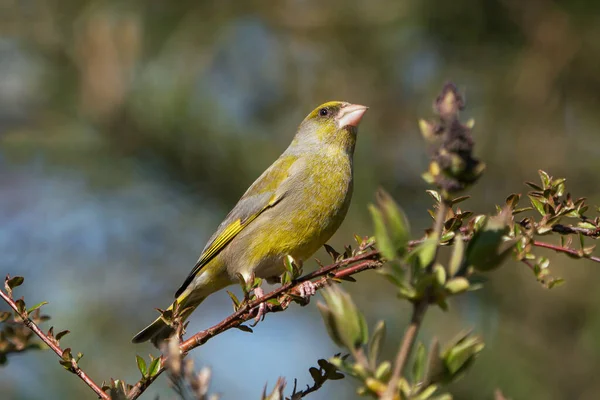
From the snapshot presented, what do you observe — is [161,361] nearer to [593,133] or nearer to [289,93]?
[289,93]

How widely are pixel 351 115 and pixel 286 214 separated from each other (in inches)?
34.3

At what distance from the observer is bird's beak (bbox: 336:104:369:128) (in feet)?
12.3

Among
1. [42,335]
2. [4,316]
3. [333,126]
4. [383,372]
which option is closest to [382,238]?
[383,372]

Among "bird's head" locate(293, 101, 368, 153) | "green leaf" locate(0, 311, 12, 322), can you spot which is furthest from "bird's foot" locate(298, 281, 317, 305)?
"bird's head" locate(293, 101, 368, 153)

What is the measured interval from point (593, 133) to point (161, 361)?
4882mm

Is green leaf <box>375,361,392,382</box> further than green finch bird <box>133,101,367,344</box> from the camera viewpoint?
No

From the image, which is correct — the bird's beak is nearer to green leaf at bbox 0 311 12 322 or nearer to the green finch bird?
the green finch bird

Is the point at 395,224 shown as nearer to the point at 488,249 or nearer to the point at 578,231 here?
the point at 488,249

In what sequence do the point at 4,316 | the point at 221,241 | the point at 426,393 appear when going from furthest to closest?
the point at 221,241
the point at 4,316
the point at 426,393

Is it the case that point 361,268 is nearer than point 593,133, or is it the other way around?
point 361,268

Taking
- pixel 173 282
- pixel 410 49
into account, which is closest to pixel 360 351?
pixel 173 282

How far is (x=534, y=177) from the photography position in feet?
17.3

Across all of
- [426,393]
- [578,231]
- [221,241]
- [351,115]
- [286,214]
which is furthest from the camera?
[351,115]

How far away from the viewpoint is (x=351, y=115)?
3793 mm
